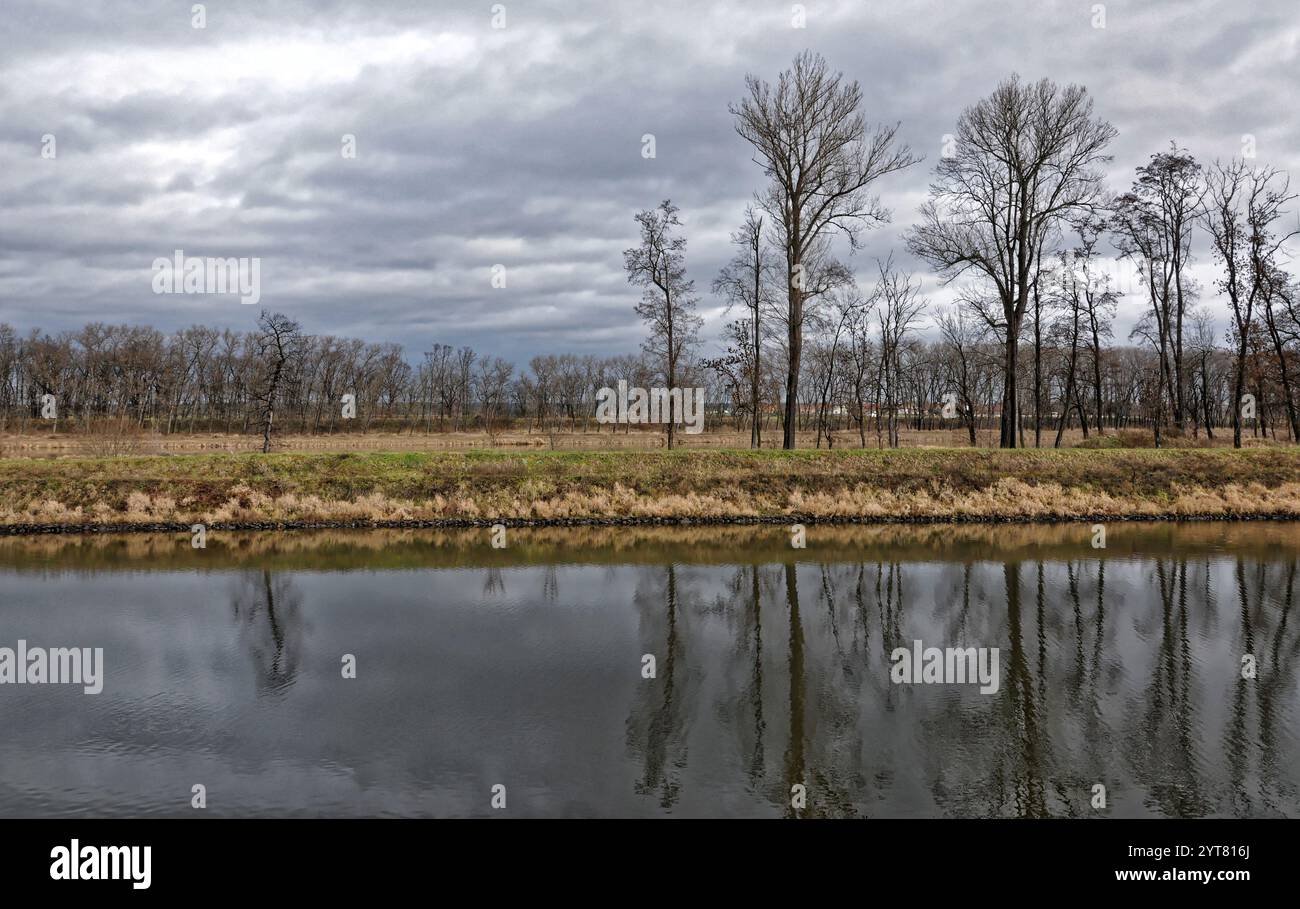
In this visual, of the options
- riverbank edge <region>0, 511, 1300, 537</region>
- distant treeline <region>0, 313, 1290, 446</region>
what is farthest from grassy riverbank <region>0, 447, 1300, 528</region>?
distant treeline <region>0, 313, 1290, 446</region>

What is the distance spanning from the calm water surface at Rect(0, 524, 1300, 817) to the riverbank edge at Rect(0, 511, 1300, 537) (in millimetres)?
6218

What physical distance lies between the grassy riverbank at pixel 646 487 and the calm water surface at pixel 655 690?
744 cm

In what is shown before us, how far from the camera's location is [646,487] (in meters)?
31.1

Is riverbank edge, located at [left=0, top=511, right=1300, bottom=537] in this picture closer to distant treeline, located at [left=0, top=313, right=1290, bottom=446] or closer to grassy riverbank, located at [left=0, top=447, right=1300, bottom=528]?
grassy riverbank, located at [left=0, top=447, right=1300, bottom=528]

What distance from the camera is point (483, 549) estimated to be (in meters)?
24.3

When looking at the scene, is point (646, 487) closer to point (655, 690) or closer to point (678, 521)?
point (678, 521)

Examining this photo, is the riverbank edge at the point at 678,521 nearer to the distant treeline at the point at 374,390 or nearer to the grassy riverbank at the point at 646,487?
the grassy riverbank at the point at 646,487

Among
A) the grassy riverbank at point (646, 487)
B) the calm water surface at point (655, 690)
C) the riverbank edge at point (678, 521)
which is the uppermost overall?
the grassy riverbank at point (646, 487)

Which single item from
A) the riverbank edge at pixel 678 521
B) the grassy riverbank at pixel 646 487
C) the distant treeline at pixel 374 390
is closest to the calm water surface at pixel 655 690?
the riverbank edge at pixel 678 521

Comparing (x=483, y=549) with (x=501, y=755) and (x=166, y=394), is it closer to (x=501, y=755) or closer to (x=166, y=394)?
(x=501, y=755)

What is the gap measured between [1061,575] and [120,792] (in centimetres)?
1977

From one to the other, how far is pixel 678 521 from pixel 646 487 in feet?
7.48

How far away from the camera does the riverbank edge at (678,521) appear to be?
1104 inches
